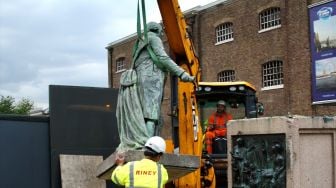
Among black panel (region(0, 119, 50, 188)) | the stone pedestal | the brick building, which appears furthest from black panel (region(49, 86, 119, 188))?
the brick building

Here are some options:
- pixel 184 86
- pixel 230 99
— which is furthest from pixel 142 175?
pixel 230 99

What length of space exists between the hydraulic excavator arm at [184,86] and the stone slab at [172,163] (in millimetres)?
866

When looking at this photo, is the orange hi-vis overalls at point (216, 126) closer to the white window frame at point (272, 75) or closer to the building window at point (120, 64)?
the white window frame at point (272, 75)

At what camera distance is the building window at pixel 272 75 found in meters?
26.5

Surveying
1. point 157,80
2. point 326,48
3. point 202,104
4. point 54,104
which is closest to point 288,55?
point 326,48

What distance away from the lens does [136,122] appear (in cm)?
812

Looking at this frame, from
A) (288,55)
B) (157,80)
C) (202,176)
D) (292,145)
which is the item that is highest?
(288,55)

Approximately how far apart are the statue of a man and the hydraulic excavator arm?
67 centimetres

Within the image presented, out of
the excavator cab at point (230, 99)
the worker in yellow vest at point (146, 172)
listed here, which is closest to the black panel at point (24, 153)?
the excavator cab at point (230, 99)

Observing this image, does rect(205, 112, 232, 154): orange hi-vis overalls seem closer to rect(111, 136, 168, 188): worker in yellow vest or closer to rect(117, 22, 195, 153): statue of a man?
rect(117, 22, 195, 153): statue of a man

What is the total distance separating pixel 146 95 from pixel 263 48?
64.1 feet

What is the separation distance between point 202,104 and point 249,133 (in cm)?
544

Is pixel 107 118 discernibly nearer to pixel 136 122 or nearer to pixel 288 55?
pixel 136 122

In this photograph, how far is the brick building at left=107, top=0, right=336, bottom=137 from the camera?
25078mm
